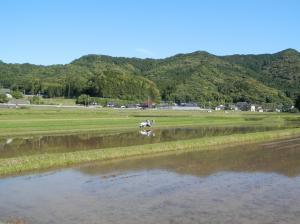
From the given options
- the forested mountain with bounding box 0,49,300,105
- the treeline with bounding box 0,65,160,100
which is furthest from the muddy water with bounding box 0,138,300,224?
the forested mountain with bounding box 0,49,300,105

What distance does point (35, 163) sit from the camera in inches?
744

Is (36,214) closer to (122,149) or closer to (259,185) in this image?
(259,185)

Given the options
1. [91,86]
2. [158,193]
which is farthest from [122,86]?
[158,193]

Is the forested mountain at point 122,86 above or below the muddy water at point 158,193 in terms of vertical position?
above

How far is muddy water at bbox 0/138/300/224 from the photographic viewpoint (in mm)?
11594

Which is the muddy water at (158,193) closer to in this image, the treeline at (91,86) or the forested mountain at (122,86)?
the treeline at (91,86)

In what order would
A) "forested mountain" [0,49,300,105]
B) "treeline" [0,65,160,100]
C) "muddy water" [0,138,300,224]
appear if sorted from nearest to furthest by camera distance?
"muddy water" [0,138,300,224] → "treeline" [0,65,160,100] → "forested mountain" [0,49,300,105]

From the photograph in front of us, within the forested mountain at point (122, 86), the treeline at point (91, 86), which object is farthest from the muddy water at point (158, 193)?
the forested mountain at point (122, 86)

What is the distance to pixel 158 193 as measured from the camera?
47.9 feet

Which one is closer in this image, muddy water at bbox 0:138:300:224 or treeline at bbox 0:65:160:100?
muddy water at bbox 0:138:300:224

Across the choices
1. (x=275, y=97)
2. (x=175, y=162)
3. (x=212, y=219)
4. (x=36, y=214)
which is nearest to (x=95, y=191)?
(x=36, y=214)

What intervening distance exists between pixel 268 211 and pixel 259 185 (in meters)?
4.24

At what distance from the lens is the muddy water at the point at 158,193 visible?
11594 millimetres

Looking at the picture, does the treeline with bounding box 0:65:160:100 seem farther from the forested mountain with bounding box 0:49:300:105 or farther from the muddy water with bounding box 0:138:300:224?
the muddy water with bounding box 0:138:300:224
